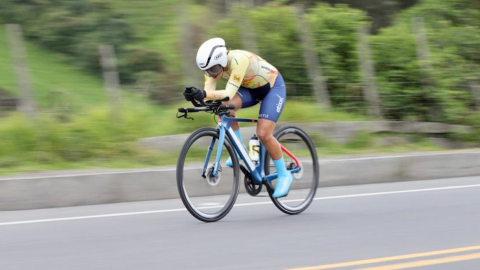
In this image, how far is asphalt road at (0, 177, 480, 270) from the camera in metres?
6.03

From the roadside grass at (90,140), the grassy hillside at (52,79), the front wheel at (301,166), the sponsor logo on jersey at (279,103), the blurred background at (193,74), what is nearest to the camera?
the sponsor logo on jersey at (279,103)

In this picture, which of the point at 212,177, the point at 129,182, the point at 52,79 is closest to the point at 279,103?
the point at 212,177

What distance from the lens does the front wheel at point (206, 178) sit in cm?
727

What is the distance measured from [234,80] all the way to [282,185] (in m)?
1.35


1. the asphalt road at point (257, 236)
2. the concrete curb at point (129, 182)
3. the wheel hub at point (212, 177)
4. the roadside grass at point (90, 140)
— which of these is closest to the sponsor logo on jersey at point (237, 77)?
the wheel hub at point (212, 177)

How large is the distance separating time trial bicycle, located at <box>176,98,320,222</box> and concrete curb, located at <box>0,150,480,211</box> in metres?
1.53

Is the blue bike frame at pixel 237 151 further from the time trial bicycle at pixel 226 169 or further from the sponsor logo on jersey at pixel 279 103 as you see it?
the sponsor logo on jersey at pixel 279 103

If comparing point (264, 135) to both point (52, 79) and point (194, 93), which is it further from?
point (52, 79)

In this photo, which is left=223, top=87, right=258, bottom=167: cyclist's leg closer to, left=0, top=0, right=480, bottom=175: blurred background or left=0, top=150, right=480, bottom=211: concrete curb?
left=0, top=150, right=480, bottom=211: concrete curb

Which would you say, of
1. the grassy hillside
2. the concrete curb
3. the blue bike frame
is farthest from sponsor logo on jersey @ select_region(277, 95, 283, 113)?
the grassy hillside

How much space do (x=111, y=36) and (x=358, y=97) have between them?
593 cm

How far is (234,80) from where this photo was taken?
723 centimetres

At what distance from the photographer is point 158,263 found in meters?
5.97

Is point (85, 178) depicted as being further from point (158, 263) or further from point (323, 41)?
point (323, 41)
